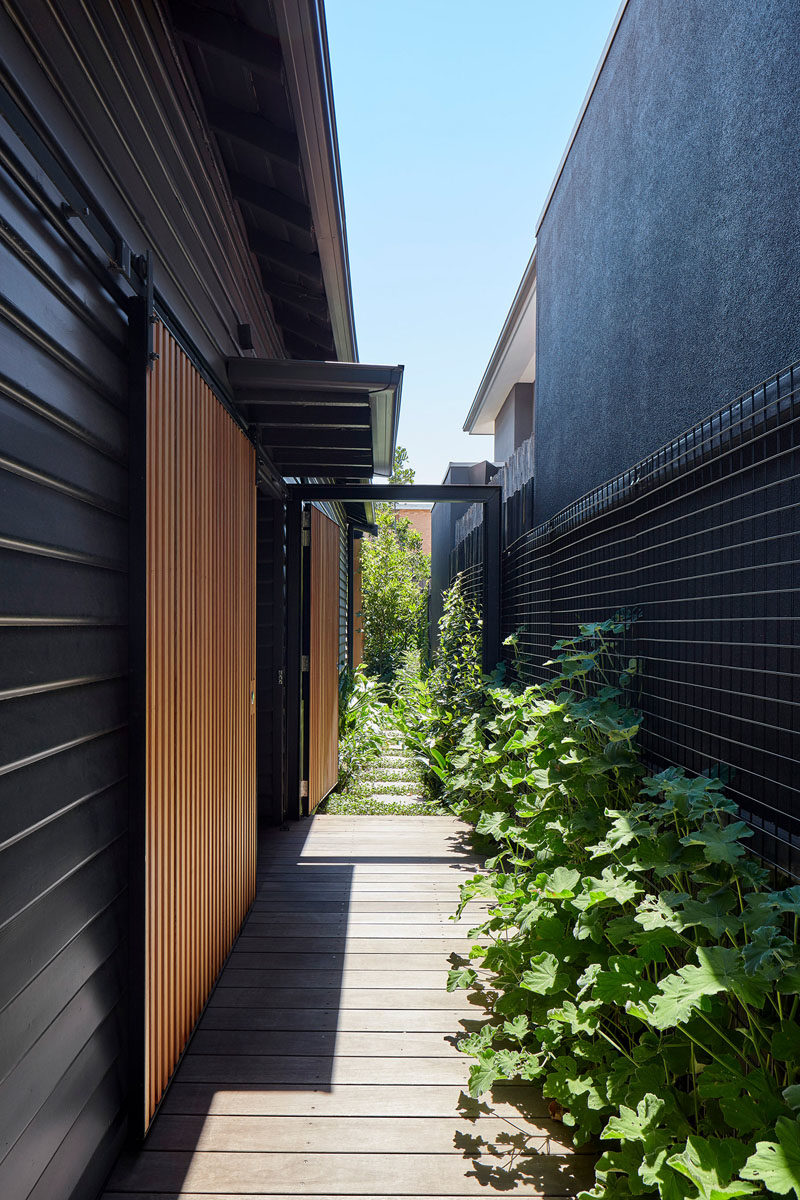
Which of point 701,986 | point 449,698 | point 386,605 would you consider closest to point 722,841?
point 701,986

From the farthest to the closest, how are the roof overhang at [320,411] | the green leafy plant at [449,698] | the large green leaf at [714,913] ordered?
the green leafy plant at [449,698] → the roof overhang at [320,411] → the large green leaf at [714,913]

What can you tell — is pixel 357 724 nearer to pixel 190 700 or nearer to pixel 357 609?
pixel 357 609

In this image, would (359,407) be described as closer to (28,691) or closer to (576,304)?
(576,304)

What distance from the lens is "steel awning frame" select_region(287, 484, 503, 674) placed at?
14.9 ft

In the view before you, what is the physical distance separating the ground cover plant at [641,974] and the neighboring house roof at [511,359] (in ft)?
12.1

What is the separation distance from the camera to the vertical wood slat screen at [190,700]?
1745 mm

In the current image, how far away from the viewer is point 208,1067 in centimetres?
199

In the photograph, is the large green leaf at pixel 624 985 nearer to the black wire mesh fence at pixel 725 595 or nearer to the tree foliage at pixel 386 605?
the black wire mesh fence at pixel 725 595

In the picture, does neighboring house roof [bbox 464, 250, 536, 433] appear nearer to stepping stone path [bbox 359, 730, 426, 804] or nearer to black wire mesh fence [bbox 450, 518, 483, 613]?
black wire mesh fence [bbox 450, 518, 483, 613]

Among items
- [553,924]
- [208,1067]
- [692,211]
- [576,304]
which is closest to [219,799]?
[208,1067]

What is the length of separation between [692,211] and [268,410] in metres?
1.79

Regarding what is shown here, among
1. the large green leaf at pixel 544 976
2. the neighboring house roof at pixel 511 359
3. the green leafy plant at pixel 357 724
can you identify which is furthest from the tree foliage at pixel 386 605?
the large green leaf at pixel 544 976

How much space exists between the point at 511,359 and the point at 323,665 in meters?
3.84

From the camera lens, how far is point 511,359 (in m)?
6.93
